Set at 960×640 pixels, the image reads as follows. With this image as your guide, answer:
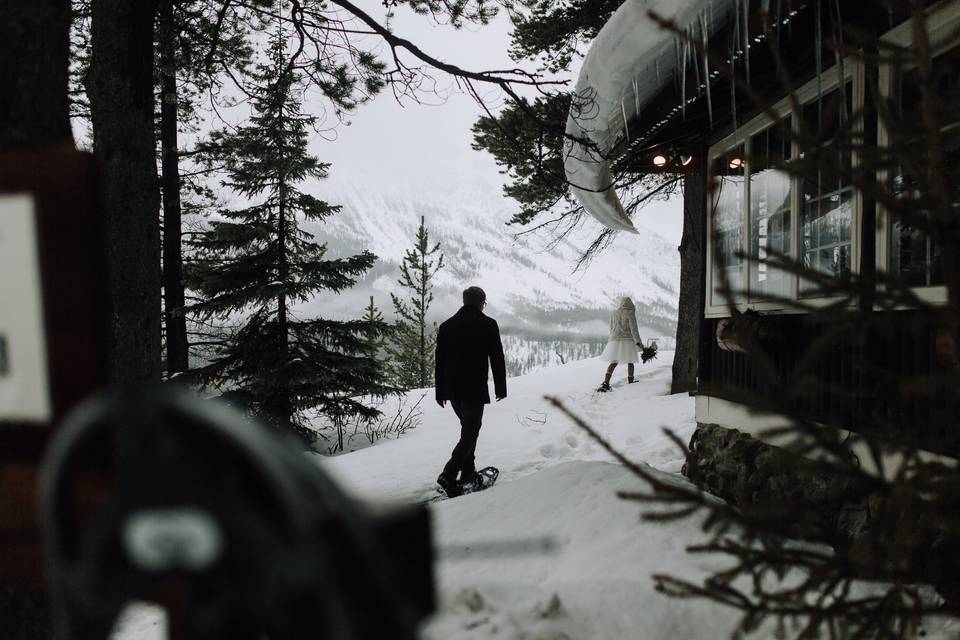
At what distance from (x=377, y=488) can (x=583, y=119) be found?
403 centimetres

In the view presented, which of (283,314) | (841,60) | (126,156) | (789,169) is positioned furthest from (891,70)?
(283,314)

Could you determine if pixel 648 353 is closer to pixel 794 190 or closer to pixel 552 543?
pixel 794 190

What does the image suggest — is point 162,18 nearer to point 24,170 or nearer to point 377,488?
point 377,488

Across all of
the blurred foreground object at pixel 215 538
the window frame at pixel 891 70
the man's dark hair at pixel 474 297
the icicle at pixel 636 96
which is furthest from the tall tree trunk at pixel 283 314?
the blurred foreground object at pixel 215 538

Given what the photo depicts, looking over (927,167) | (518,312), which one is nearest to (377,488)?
(927,167)

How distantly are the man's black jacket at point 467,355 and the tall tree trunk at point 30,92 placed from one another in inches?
164

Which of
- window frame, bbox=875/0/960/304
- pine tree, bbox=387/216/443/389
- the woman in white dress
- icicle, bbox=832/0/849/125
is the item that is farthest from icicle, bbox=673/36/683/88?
pine tree, bbox=387/216/443/389

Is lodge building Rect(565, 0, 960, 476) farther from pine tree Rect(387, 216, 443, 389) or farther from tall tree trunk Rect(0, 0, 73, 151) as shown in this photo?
pine tree Rect(387, 216, 443, 389)

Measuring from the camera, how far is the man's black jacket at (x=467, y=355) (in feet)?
18.0

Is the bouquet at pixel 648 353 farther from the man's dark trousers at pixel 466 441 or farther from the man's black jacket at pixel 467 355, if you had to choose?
the man's dark trousers at pixel 466 441

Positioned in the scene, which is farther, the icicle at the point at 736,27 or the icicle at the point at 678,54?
the icicle at the point at 678,54

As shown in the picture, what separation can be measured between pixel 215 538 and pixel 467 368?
5040 mm

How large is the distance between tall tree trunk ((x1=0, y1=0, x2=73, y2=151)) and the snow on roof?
310 centimetres

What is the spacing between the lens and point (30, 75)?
1339mm
